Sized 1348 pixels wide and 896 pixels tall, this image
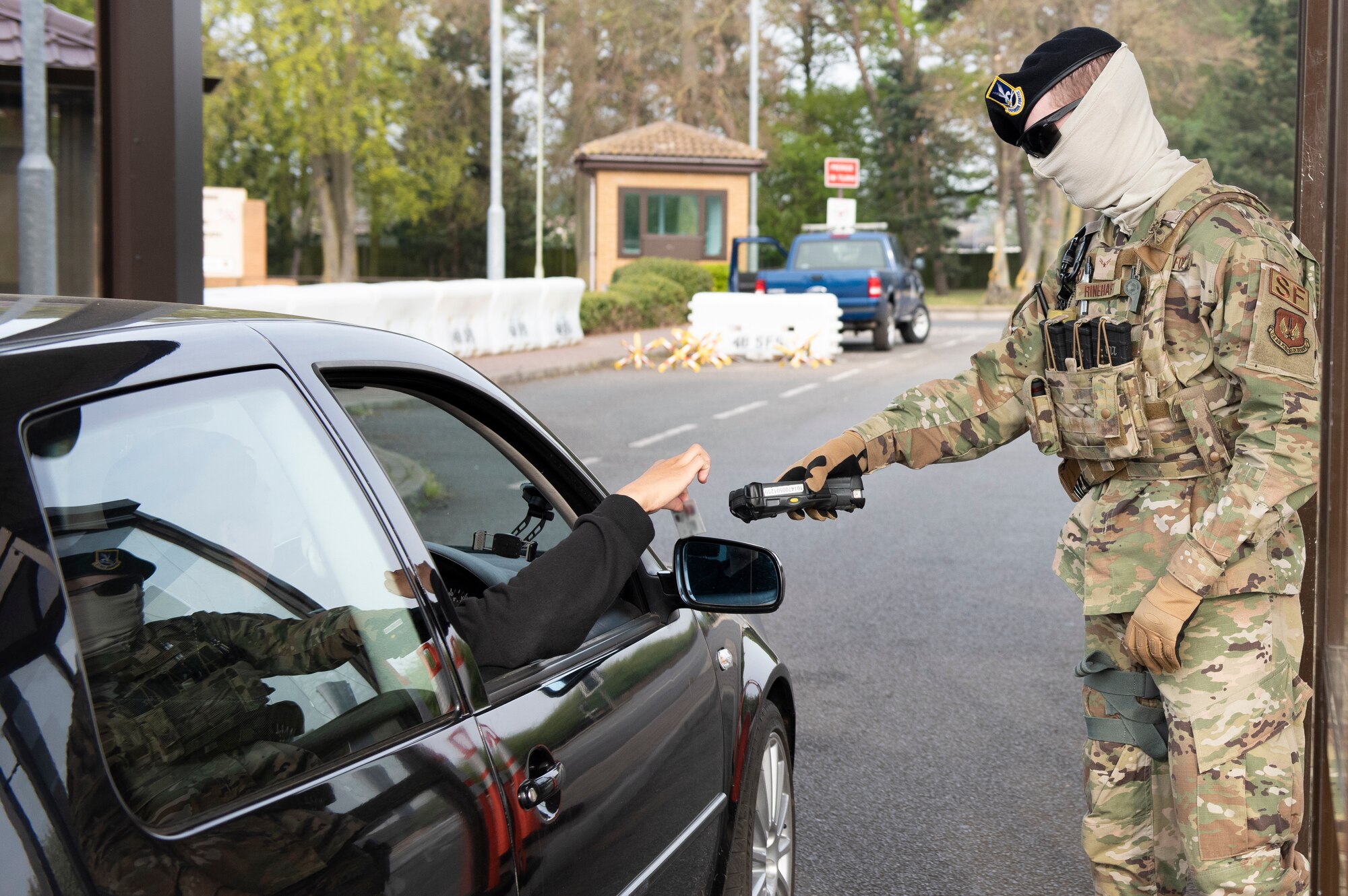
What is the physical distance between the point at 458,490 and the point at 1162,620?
7.18 m

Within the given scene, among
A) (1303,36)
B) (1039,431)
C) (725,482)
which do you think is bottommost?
(725,482)

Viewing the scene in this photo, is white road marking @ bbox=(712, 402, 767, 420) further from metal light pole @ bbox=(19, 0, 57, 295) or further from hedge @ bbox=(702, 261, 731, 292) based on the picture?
hedge @ bbox=(702, 261, 731, 292)

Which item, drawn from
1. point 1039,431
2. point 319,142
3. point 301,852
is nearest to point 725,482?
point 1039,431

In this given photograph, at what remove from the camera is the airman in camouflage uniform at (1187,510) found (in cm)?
263

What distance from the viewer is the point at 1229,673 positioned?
2.71 m

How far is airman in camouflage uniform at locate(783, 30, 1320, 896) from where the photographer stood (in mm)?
2627

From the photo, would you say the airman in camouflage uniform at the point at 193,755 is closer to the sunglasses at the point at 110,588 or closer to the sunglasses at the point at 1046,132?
the sunglasses at the point at 110,588

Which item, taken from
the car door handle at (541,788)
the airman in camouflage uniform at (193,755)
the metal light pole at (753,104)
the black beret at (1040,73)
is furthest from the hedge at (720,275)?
the airman in camouflage uniform at (193,755)

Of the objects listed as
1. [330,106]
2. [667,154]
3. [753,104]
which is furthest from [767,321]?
[330,106]

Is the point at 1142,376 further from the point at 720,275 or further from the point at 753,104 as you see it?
the point at 720,275

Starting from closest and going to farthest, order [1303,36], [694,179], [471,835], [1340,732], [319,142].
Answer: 1. [471,835]
2. [1340,732]
3. [1303,36]
4. [694,179]
5. [319,142]

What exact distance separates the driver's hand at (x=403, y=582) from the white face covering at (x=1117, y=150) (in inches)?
64.3

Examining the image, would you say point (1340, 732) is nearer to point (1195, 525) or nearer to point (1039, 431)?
point (1195, 525)

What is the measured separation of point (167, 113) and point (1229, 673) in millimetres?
3884
